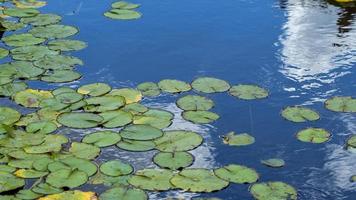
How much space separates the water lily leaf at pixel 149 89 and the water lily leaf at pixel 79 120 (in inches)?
19.0

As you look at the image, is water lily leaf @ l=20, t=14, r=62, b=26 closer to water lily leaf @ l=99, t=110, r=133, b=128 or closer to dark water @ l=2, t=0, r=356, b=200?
dark water @ l=2, t=0, r=356, b=200

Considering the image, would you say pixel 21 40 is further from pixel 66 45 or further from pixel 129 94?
pixel 129 94

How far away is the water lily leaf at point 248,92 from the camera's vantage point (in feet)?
14.3

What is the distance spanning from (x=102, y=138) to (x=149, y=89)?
733 mm

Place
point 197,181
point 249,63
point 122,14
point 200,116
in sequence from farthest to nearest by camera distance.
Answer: point 122,14 → point 249,63 → point 200,116 → point 197,181

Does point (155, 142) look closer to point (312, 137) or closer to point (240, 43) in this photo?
point (312, 137)

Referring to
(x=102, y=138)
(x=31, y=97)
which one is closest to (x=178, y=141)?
(x=102, y=138)

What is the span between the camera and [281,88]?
Answer: 4.50m

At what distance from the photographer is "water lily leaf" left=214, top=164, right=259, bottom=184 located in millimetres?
3443

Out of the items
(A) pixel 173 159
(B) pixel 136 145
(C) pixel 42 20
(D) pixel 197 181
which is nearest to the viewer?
(D) pixel 197 181

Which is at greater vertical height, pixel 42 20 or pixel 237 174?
pixel 42 20

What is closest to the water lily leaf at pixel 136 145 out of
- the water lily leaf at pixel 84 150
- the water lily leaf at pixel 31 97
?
the water lily leaf at pixel 84 150

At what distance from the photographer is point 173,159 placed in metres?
3.60

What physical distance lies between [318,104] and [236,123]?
25.2 inches
